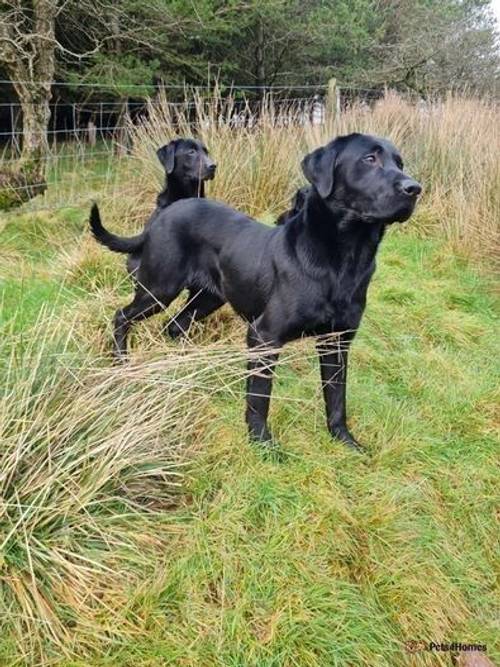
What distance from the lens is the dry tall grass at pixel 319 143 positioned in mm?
5637

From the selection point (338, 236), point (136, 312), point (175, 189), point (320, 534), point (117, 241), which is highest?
point (338, 236)

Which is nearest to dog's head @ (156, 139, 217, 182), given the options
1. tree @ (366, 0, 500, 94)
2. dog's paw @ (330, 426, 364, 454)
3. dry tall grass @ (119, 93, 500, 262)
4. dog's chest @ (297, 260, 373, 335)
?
dry tall grass @ (119, 93, 500, 262)

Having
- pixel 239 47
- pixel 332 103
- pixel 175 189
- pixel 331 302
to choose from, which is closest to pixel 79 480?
pixel 331 302

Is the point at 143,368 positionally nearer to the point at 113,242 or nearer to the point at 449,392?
the point at 113,242

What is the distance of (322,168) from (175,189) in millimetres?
1843

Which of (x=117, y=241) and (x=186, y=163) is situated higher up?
(x=186, y=163)

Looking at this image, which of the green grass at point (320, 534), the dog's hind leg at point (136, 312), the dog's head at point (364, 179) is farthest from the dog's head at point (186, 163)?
the dog's head at point (364, 179)

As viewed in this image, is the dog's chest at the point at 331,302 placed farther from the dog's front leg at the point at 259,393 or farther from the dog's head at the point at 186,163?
the dog's head at the point at 186,163

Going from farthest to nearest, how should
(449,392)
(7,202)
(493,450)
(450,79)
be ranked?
(450,79)
(7,202)
(449,392)
(493,450)

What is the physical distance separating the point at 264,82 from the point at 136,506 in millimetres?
15736

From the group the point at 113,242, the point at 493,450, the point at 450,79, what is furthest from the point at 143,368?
the point at 450,79

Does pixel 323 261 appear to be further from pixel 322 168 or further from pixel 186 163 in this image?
pixel 186 163

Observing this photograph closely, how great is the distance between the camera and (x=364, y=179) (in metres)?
2.37

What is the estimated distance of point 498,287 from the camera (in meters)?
4.87
